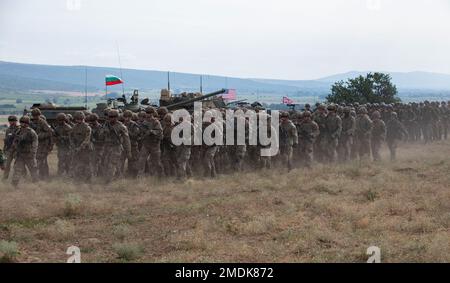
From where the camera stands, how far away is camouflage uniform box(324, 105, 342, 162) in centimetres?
1930

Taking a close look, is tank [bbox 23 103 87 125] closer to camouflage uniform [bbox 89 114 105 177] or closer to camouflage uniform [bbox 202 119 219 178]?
camouflage uniform [bbox 89 114 105 177]

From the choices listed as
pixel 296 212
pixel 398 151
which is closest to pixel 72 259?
pixel 296 212

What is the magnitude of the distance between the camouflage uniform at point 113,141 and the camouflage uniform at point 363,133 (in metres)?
8.93

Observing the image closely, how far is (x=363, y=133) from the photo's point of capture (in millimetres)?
20469

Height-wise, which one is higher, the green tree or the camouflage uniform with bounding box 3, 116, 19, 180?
the green tree

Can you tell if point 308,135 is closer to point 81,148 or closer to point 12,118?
point 81,148

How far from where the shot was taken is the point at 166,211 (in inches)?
491

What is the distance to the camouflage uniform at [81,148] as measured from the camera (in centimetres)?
1573

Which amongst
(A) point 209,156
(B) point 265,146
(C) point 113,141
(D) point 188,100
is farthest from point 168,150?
(D) point 188,100

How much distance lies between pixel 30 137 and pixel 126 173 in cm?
316

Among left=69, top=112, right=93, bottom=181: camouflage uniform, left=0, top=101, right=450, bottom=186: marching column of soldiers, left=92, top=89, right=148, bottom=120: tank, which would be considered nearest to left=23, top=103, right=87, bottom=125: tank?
left=92, top=89, right=148, bottom=120: tank

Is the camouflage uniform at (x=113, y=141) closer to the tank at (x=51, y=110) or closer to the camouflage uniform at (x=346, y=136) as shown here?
the tank at (x=51, y=110)

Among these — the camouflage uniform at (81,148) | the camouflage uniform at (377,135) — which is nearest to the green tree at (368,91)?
the camouflage uniform at (377,135)

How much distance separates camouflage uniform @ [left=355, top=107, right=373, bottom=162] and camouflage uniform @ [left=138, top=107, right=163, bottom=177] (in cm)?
797
